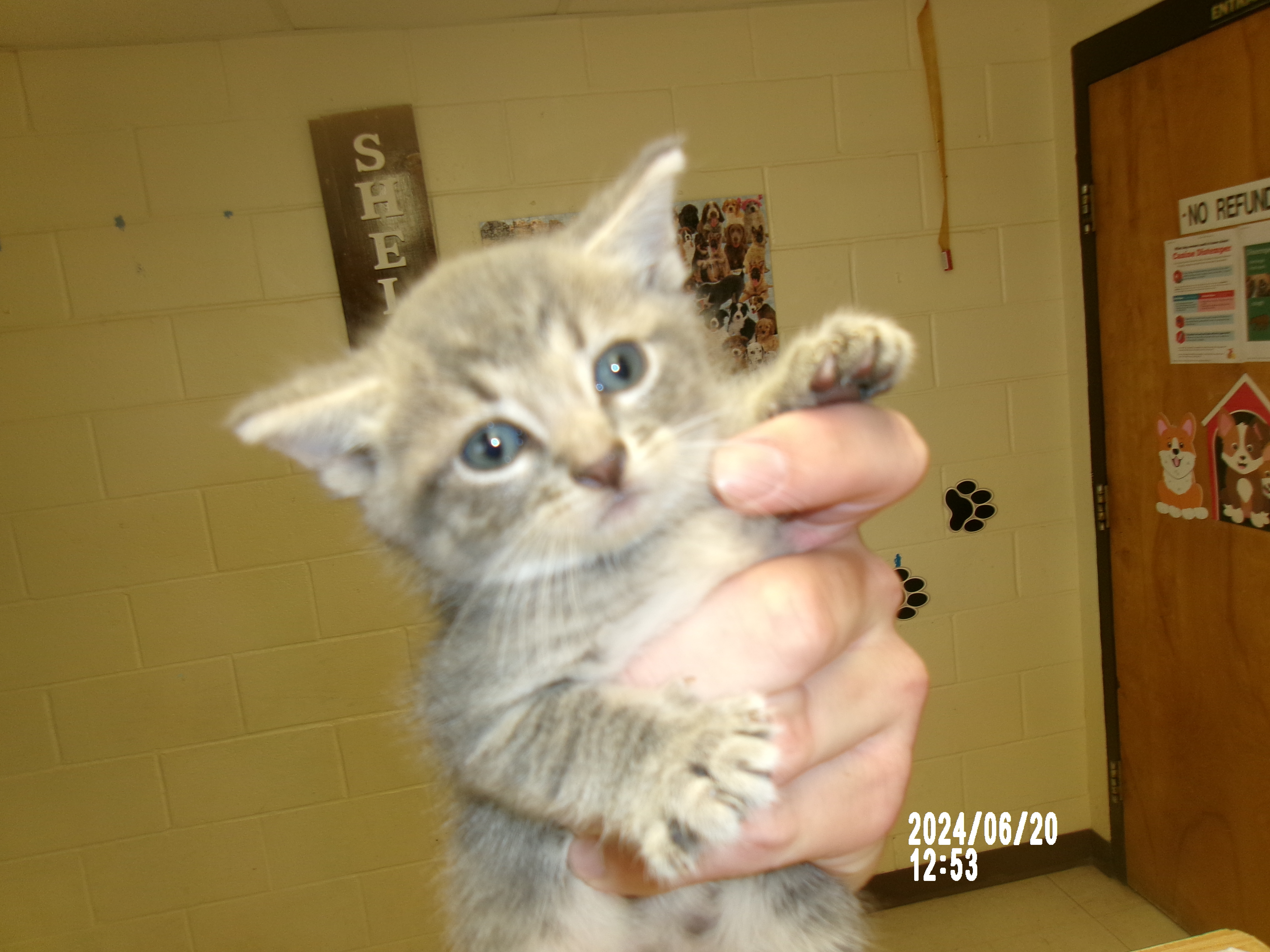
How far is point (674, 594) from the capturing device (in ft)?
4.08

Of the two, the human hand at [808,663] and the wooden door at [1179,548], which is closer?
the human hand at [808,663]

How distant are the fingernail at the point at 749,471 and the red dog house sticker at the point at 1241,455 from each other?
8.62 ft

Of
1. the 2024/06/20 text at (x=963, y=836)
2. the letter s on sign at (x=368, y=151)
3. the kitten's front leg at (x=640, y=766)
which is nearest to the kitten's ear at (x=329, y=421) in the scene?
the kitten's front leg at (x=640, y=766)

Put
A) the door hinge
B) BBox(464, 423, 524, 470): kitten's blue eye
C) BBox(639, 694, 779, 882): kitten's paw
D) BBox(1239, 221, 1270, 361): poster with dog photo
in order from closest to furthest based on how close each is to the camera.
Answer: BBox(639, 694, 779, 882): kitten's paw
BBox(464, 423, 524, 470): kitten's blue eye
BBox(1239, 221, 1270, 361): poster with dog photo
the door hinge

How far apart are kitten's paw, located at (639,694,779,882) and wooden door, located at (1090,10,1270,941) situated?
288cm

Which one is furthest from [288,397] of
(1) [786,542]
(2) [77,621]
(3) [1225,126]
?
(3) [1225,126]

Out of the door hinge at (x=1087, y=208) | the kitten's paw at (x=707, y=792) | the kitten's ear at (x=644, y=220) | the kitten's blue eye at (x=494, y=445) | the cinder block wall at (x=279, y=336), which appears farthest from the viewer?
the door hinge at (x=1087, y=208)

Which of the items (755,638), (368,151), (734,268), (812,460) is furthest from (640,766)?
(368,151)

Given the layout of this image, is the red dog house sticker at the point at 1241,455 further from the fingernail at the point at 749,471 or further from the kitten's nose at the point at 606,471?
the kitten's nose at the point at 606,471

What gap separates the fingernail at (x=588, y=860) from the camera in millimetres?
1209

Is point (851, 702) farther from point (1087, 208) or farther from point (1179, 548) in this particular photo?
point (1087, 208)

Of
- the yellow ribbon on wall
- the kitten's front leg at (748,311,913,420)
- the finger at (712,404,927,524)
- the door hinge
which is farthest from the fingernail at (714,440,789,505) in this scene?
the door hinge

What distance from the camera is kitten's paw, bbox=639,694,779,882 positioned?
0.99 metres
